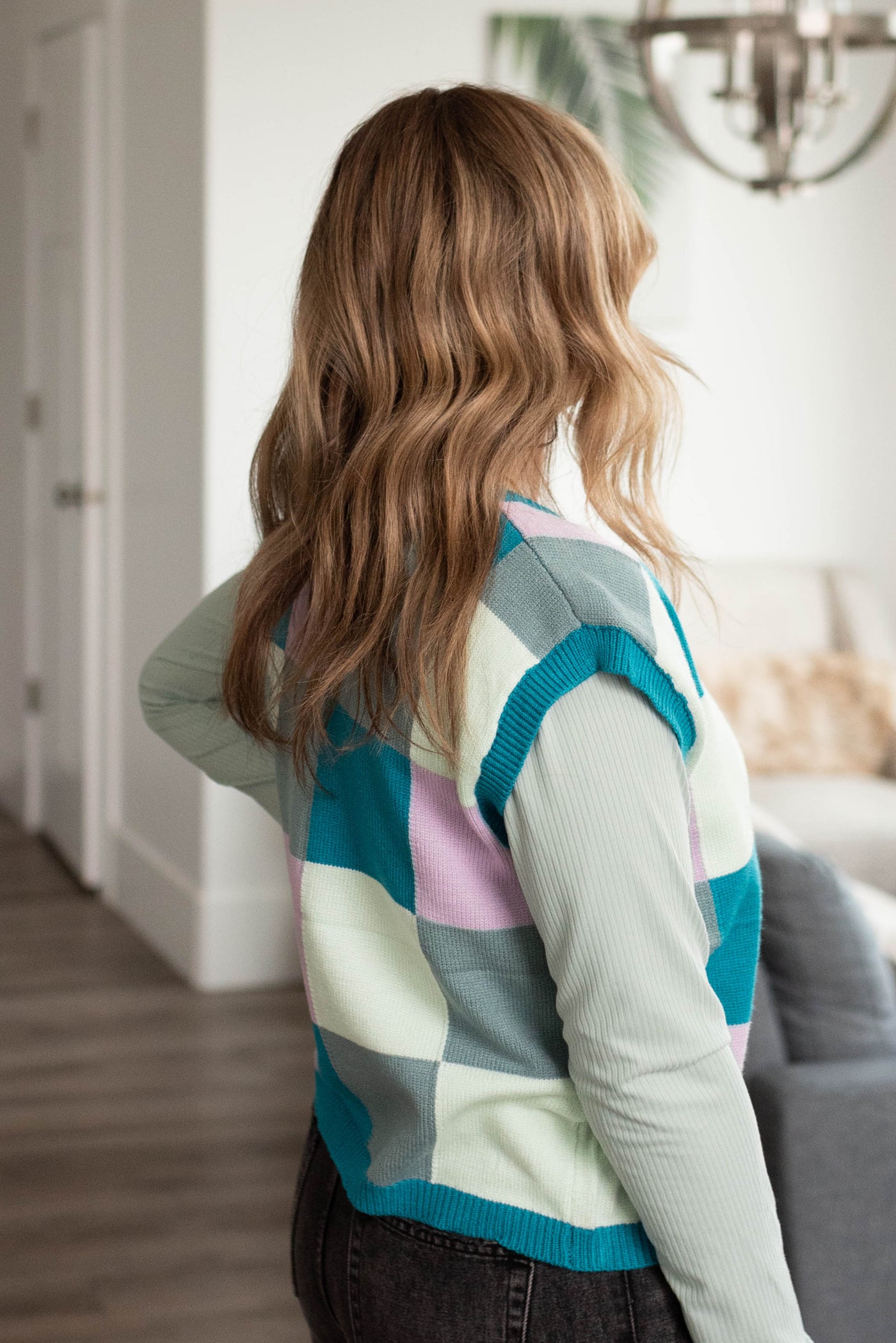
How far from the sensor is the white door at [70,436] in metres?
3.95

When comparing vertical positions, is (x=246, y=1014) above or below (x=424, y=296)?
below

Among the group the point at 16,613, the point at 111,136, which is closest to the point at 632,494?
the point at 111,136

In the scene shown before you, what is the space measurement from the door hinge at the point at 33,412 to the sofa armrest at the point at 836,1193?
379cm

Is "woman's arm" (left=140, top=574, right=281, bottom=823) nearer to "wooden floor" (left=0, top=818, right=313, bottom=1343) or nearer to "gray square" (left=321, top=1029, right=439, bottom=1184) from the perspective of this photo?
"gray square" (left=321, top=1029, right=439, bottom=1184)

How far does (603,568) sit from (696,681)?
0.08 metres

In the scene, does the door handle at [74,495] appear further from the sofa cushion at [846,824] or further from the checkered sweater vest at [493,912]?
the checkered sweater vest at [493,912]

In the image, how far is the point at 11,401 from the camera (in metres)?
5.16

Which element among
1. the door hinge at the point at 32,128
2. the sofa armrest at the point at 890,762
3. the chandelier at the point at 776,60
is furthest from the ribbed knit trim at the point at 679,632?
the door hinge at the point at 32,128

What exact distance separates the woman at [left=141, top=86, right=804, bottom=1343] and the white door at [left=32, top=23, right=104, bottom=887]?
3.27 m

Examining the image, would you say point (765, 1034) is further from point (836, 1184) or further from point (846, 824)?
point (846, 824)

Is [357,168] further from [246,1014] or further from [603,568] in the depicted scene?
[246,1014]

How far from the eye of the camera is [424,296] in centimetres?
→ 77

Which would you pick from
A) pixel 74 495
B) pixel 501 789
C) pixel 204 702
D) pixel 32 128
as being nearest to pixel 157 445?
pixel 74 495

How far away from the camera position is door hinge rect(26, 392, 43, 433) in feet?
15.2
